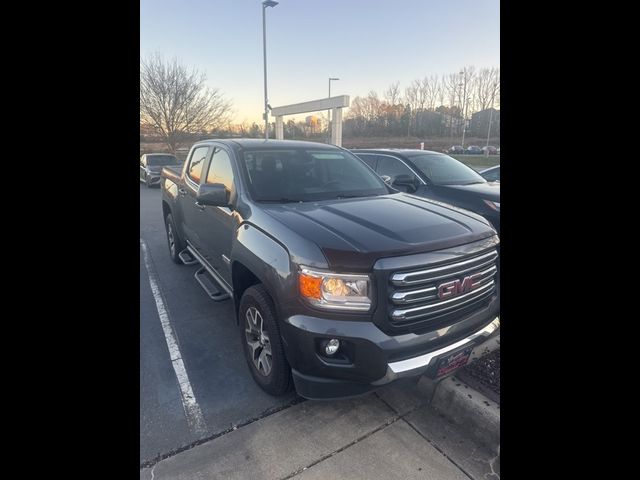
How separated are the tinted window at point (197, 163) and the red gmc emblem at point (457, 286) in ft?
10.6

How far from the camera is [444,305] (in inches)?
91.4

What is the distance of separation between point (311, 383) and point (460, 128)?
5704 cm

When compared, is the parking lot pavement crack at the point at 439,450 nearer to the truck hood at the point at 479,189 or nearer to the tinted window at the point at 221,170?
the tinted window at the point at 221,170

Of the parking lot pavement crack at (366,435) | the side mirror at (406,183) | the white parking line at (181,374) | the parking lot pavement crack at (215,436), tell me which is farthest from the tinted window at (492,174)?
the parking lot pavement crack at (215,436)

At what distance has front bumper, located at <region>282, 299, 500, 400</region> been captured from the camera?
6.94 feet

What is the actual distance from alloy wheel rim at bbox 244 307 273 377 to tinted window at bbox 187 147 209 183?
7.52 ft

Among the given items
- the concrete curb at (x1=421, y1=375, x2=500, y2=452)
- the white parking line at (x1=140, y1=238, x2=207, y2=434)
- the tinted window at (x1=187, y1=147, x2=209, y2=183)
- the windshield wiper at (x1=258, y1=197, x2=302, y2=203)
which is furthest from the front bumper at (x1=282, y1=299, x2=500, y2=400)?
A: the tinted window at (x1=187, y1=147, x2=209, y2=183)

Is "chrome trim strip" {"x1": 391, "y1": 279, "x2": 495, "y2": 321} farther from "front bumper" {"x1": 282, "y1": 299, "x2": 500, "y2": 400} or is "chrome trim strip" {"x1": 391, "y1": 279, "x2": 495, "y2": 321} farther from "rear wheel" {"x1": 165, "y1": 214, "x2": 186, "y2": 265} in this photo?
"rear wheel" {"x1": 165, "y1": 214, "x2": 186, "y2": 265}

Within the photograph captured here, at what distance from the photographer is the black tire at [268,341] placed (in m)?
2.48

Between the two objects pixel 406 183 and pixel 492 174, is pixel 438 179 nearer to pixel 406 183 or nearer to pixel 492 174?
pixel 406 183

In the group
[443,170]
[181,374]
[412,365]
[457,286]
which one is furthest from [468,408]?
[443,170]

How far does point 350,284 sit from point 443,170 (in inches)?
191
